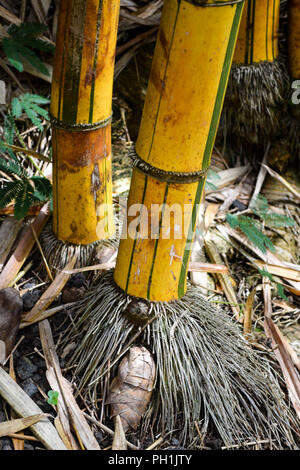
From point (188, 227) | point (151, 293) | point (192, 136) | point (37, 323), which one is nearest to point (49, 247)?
point (37, 323)

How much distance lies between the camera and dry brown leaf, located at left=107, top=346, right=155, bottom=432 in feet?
4.98

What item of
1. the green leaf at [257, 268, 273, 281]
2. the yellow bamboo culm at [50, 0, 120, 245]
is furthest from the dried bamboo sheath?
the yellow bamboo culm at [50, 0, 120, 245]

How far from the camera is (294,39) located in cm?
236

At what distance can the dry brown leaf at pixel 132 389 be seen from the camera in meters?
1.52

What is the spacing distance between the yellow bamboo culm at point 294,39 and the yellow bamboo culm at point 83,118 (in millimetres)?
1145

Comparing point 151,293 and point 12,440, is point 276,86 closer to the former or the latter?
point 151,293

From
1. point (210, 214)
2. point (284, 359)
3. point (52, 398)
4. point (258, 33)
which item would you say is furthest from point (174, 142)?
point (258, 33)

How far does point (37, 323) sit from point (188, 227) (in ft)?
2.21

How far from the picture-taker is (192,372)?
158 cm

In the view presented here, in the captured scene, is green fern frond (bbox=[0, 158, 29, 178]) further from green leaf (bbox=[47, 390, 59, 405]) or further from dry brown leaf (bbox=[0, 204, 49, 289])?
green leaf (bbox=[47, 390, 59, 405])

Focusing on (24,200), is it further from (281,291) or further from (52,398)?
(281,291)

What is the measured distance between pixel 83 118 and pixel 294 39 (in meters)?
1.28

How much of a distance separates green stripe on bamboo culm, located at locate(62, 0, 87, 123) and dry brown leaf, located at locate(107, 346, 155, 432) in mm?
770

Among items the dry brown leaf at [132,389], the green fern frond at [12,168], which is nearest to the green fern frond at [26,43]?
the green fern frond at [12,168]
